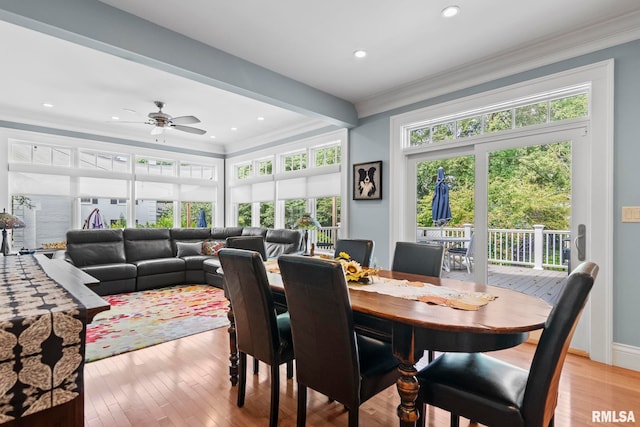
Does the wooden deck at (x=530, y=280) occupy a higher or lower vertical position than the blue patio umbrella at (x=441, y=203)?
lower

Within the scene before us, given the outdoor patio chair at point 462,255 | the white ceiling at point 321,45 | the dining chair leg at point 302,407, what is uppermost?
the white ceiling at point 321,45

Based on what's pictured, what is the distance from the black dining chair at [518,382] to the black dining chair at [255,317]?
0.80 metres

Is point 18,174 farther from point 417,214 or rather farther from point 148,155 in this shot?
point 417,214

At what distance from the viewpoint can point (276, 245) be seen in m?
5.55

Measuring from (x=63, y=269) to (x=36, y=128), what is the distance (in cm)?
501

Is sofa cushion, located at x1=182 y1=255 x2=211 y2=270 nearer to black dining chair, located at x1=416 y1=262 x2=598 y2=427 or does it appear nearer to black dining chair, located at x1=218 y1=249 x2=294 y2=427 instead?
black dining chair, located at x1=218 y1=249 x2=294 y2=427

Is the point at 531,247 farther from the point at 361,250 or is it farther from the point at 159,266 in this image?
the point at 159,266

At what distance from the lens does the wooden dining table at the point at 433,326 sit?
4.37 feet

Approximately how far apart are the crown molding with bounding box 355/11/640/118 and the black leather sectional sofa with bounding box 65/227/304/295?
2653 mm

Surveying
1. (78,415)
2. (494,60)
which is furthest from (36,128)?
(494,60)

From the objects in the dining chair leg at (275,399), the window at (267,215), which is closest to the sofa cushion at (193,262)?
the window at (267,215)

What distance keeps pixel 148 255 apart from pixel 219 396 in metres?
4.20

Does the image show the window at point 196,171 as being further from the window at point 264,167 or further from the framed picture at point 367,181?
the framed picture at point 367,181

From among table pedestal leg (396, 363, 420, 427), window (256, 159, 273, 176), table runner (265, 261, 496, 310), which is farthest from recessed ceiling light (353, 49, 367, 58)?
window (256, 159, 273, 176)
